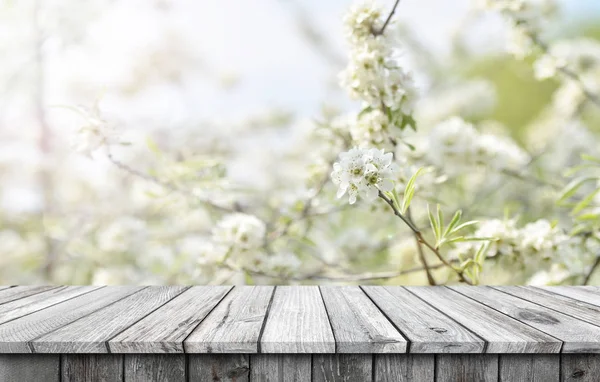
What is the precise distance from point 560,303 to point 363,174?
389 millimetres

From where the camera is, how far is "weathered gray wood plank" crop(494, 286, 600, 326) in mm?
801

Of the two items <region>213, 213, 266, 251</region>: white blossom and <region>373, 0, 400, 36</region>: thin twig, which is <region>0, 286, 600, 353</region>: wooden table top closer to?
<region>213, 213, 266, 251</region>: white blossom

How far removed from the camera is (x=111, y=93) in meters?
3.12

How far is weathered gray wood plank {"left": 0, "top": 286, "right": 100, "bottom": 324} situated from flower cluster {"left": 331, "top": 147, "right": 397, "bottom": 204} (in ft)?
1.64

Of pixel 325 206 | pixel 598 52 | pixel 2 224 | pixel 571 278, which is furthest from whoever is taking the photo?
pixel 2 224

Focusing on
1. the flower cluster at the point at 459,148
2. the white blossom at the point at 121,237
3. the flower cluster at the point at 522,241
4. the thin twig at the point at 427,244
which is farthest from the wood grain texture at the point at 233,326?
the white blossom at the point at 121,237

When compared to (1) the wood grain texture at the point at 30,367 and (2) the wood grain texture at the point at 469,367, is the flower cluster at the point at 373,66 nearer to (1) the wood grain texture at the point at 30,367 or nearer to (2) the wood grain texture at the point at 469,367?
(2) the wood grain texture at the point at 469,367

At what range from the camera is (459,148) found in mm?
1342

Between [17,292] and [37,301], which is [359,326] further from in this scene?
[17,292]

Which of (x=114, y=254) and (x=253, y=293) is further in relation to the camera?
(x=114, y=254)

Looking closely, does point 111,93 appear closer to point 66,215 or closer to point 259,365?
point 66,215

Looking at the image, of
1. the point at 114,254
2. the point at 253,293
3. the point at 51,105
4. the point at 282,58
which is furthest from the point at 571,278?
the point at 282,58

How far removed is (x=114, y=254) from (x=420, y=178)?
1.09m

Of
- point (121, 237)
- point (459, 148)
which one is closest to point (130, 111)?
point (121, 237)
